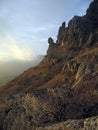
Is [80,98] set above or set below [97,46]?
below

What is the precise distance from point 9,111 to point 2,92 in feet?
259

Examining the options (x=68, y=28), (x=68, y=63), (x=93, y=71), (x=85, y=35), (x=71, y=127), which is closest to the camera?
(x=71, y=127)

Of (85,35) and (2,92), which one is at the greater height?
(85,35)

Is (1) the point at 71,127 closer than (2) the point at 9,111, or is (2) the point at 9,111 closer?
(1) the point at 71,127

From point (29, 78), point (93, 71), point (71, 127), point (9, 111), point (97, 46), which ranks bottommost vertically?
point (71, 127)

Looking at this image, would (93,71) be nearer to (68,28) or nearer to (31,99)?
(31,99)

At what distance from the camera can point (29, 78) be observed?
11381cm

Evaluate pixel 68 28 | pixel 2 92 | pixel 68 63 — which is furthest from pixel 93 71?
pixel 68 28

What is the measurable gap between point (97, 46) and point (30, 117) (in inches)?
3195

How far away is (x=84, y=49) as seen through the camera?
373ft

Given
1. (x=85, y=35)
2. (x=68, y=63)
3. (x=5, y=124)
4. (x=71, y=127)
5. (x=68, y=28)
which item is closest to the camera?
(x=71, y=127)

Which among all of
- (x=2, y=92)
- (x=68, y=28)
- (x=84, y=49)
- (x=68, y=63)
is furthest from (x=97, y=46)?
(x=2, y=92)

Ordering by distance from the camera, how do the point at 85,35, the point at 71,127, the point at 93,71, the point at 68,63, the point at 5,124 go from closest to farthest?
the point at 71,127 < the point at 5,124 < the point at 93,71 < the point at 68,63 < the point at 85,35

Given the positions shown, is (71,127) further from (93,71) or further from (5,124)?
(93,71)
